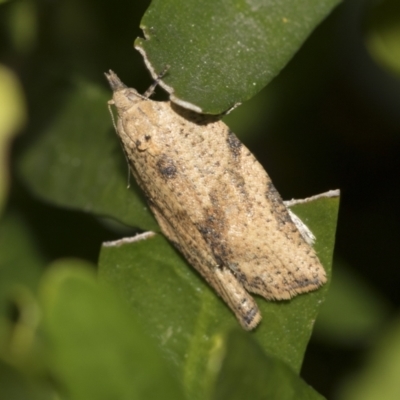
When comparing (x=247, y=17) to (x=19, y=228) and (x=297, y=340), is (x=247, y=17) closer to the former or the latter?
(x=297, y=340)

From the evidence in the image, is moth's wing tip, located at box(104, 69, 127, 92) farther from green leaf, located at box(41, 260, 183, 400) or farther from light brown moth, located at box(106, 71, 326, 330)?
green leaf, located at box(41, 260, 183, 400)

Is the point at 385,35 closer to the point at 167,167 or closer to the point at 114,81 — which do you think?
the point at 167,167

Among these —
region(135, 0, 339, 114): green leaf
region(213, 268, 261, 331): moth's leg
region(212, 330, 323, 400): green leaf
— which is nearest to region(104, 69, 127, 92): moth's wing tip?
region(135, 0, 339, 114): green leaf

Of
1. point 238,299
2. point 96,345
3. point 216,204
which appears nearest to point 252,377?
point 96,345

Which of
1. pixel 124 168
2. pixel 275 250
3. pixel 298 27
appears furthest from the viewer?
pixel 124 168

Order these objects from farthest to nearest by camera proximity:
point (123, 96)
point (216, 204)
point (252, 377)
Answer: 1. point (123, 96)
2. point (216, 204)
3. point (252, 377)

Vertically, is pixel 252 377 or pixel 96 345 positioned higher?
pixel 96 345

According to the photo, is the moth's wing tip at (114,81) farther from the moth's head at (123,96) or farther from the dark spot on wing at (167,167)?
the dark spot on wing at (167,167)

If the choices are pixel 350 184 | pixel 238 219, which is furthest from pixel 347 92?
pixel 238 219
